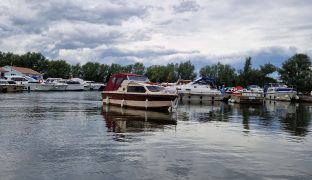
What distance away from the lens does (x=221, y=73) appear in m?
130

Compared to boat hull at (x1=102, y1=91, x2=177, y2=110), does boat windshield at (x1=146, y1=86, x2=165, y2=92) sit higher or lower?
higher

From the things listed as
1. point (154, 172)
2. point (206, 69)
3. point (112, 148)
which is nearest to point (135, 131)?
point (112, 148)

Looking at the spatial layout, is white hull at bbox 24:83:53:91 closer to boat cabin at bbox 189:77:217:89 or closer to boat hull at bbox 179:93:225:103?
boat cabin at bbox 189:77:217:89

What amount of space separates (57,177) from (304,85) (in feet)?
252

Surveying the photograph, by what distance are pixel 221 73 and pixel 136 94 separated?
99343mm

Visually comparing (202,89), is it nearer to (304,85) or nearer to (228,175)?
(304,85)

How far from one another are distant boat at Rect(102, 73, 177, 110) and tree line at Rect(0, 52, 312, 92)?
5328 centimetres

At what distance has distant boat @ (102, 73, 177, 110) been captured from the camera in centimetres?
3241

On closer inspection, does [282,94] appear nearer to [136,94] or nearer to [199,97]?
[199,97]

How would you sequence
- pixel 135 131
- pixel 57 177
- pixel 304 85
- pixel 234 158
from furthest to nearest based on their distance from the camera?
1. pixel 304 85
2. pixel 135 131
3. pixel 234 158
4. pixel 57 177

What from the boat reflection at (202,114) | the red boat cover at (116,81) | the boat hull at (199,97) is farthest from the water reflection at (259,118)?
the boat hull at (199,97)

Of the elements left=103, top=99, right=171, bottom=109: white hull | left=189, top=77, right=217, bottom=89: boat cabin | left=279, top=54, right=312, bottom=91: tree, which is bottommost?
left=103, top=99, right=171, bottom=109: white hull

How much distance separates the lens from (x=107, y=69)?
5817 inches

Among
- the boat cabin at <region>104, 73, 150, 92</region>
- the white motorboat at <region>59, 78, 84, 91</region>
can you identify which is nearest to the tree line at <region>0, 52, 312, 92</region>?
the white motorboat at <region>59, 78, 84, 91</region>
